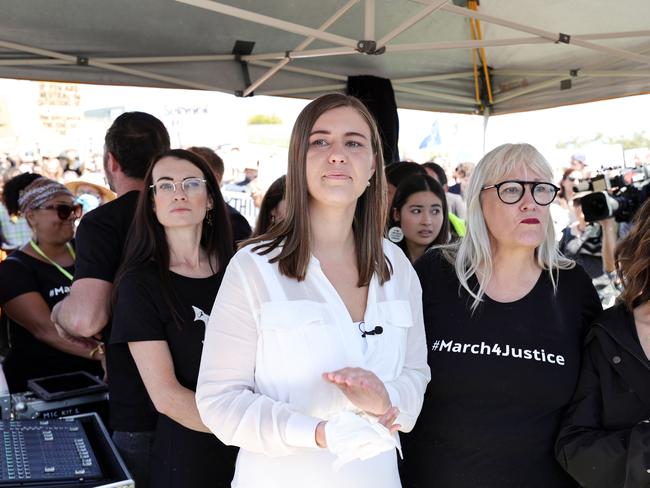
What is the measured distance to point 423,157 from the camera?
1580 cm

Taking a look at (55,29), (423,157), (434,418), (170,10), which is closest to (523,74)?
(170,10)

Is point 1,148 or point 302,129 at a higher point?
point 1,148

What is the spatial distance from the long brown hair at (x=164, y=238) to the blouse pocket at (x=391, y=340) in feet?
2.14

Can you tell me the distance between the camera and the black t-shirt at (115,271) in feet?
6.18

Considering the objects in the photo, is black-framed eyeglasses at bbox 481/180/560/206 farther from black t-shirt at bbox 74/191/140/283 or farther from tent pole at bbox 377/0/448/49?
tent pole at bbox 377/0/448/49

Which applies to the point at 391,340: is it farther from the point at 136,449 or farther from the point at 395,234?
the point at 395,234

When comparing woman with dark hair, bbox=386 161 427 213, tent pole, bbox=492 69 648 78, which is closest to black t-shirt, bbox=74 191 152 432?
woman with dark hair, bbox=386 161 427 213

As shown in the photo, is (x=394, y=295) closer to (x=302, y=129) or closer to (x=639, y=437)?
(x=302, y=129)

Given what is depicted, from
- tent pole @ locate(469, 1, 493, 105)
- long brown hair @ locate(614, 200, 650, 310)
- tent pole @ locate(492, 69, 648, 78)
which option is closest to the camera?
long brown hair @ locate(614, 200, 650, 310)

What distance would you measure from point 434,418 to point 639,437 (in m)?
0.48

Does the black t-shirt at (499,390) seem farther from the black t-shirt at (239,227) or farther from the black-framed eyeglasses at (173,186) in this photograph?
the black t-shirt at (239,227)

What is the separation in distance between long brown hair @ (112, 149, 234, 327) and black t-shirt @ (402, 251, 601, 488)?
71cm

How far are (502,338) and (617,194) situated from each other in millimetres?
1915

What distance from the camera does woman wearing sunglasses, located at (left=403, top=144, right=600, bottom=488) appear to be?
161 centimetres
